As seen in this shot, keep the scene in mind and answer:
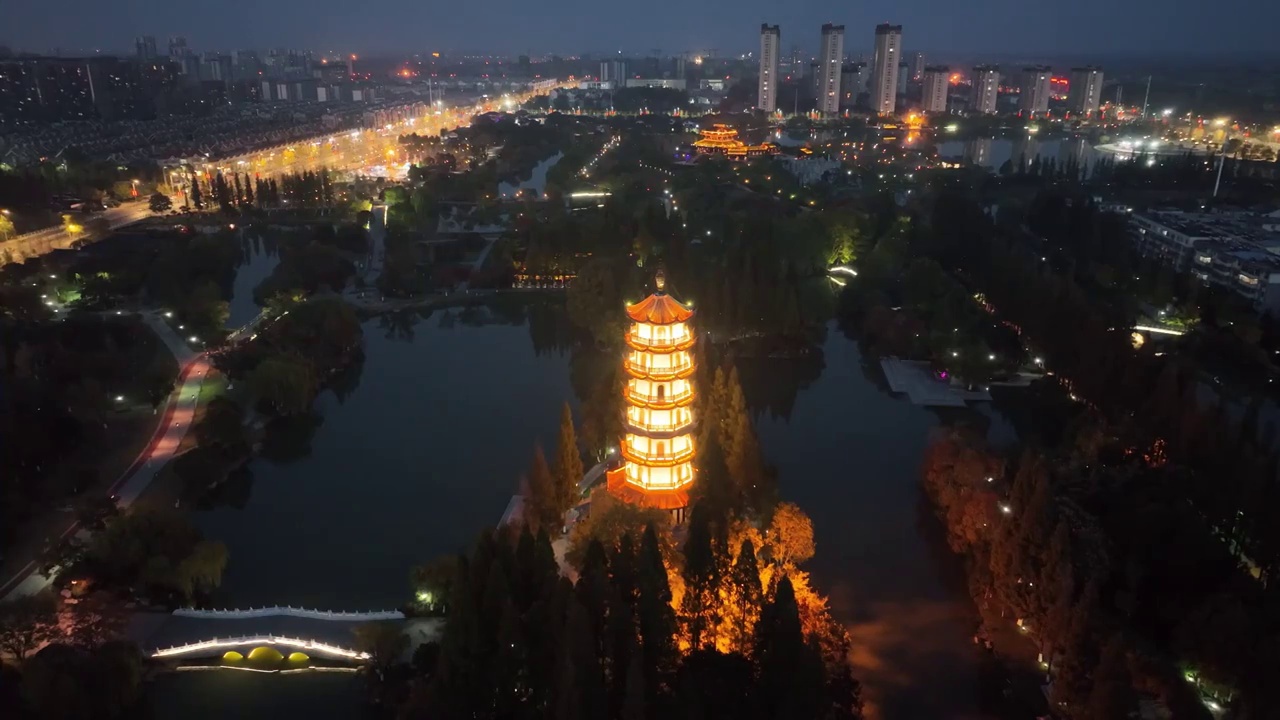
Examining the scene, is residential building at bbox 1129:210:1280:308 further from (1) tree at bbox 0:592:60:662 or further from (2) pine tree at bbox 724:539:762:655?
(1) tree at bbox 0:592:60:662

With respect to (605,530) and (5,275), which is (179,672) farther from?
(5,275)

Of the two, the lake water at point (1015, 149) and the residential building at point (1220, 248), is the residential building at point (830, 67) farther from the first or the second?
the residential building at point (1220, 248)

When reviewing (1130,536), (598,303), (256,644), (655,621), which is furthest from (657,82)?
(655,621)

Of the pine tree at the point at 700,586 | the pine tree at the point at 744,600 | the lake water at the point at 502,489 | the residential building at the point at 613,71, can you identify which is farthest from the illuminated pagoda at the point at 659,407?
the residential building at the point at 613,71

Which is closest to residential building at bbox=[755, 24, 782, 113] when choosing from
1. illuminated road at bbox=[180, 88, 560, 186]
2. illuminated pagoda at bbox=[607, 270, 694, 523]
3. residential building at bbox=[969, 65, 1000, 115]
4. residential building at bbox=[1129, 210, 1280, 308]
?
residential building at bbox=[969, 65, 1000, 115]

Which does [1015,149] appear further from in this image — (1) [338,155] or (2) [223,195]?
(2) [223,195]

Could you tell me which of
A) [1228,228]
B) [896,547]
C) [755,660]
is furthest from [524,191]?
[755,660]
